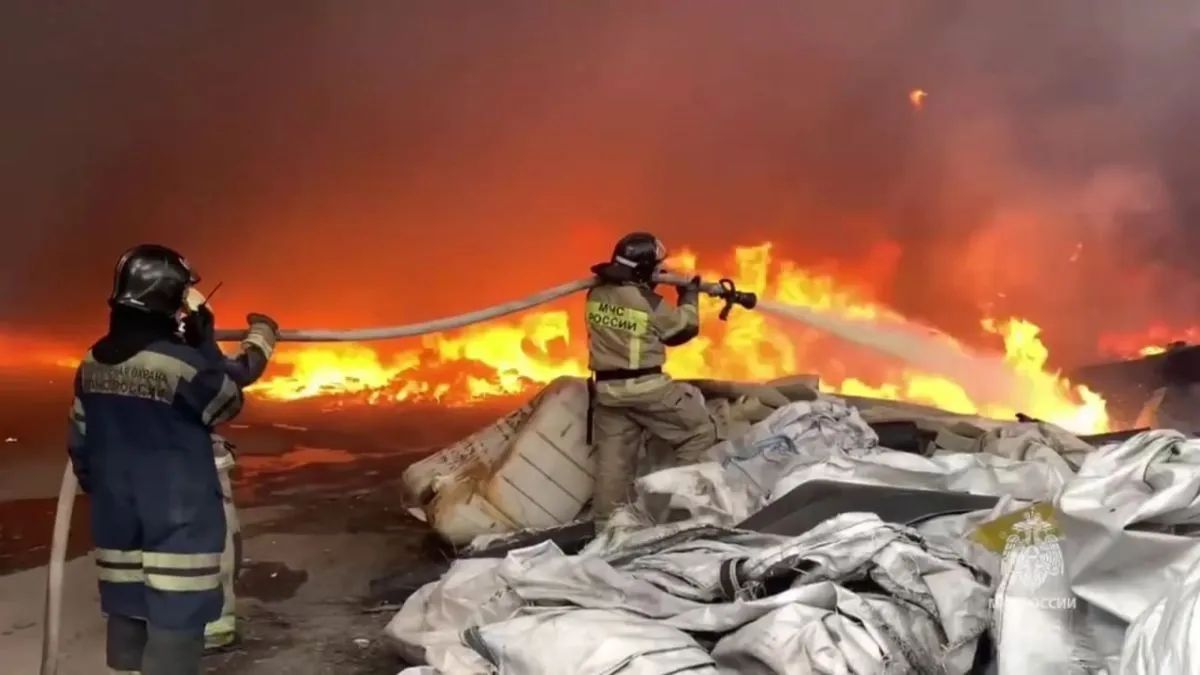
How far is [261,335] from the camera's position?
10.6 ft

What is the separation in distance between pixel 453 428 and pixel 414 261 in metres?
2.03

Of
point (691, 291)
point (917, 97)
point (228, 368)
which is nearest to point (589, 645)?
point (228, 368)

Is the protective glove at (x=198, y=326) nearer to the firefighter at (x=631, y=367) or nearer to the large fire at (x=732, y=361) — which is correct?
the firefighter at (x=631, y=367)

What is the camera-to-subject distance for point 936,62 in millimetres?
8570

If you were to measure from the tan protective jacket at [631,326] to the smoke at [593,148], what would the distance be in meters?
4.25

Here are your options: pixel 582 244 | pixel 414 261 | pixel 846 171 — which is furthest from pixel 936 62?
pixel 414 261

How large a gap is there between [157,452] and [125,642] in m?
0.62

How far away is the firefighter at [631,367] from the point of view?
468cm

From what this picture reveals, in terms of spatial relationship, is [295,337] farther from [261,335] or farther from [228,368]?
[228,368]

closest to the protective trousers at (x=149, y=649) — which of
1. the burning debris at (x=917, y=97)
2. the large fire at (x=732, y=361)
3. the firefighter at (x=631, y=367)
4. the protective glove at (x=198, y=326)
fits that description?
the protective glove at (x=198, y=326)

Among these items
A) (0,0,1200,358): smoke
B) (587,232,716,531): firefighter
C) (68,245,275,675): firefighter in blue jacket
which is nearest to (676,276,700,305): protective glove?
(587,232,716,531): firefighter

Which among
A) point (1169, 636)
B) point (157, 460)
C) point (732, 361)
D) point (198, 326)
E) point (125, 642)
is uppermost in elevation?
point (198, 326)

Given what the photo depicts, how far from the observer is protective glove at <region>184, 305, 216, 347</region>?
288cm

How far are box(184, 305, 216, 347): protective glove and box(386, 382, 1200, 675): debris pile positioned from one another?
3.55 ft
